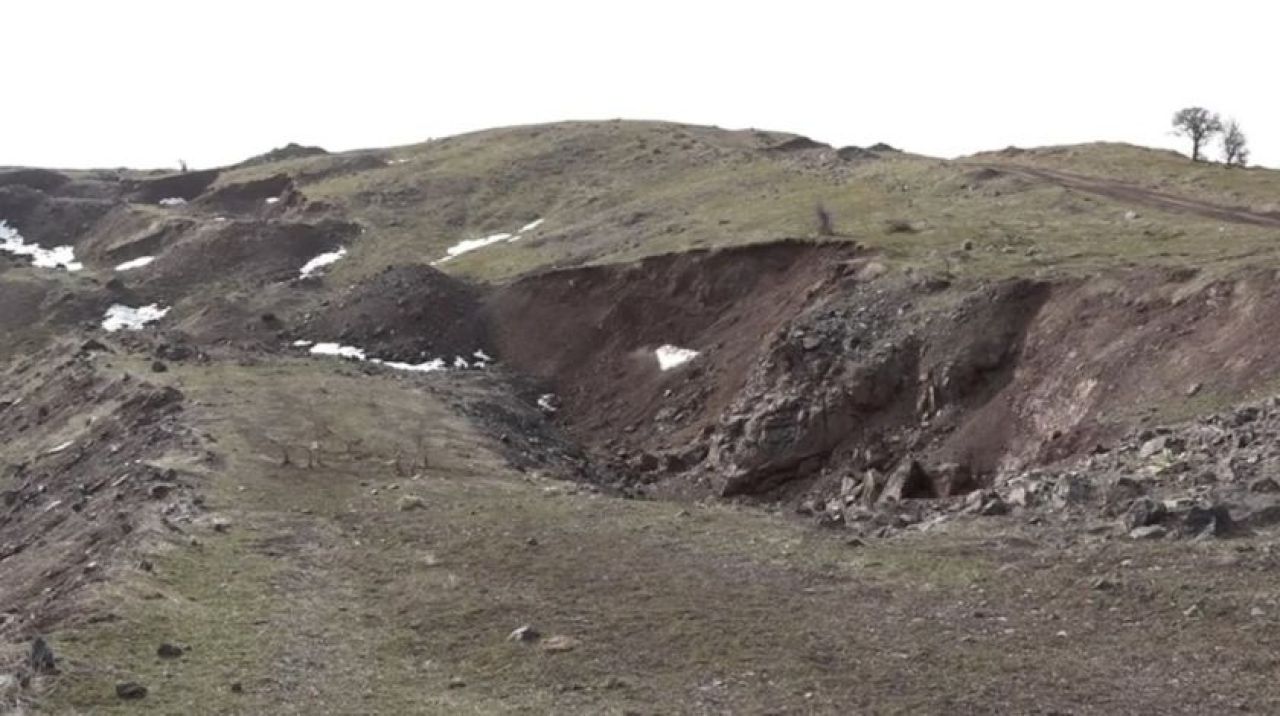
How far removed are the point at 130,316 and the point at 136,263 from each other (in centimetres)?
1239

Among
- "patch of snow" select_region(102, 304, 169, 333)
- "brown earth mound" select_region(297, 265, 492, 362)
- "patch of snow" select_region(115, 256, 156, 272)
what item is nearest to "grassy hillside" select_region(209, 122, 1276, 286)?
"brown earth mound" select_region(297, 265, 492, 362)

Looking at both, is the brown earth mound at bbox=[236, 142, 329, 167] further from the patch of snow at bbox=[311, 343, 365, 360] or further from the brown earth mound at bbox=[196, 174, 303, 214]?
the patch of snow at bbox=[311, 343, 365, 360]

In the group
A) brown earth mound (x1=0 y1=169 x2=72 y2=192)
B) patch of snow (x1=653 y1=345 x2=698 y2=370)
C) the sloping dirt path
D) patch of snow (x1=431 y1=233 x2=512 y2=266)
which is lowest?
patch of snow (x1=653 y1=345 x2=698 y2=370)

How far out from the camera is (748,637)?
15734mm

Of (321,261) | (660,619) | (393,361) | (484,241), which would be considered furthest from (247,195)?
(660,619)

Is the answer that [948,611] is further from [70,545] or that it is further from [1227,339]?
[70,545]

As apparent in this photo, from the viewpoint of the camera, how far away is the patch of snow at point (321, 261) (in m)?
65.2

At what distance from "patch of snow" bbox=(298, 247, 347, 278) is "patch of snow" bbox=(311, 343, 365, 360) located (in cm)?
1660

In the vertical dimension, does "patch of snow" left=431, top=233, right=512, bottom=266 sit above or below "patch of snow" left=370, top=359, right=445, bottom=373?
above

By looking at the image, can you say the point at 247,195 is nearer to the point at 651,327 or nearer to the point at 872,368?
the point at 651,327

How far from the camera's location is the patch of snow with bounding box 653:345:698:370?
134ft

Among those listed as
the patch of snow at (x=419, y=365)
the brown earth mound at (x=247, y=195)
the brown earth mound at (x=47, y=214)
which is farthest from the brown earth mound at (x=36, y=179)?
the patch of snow at (x=419, y=365)

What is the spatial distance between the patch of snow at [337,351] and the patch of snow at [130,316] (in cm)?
1618

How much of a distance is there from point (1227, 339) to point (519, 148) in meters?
67.7
